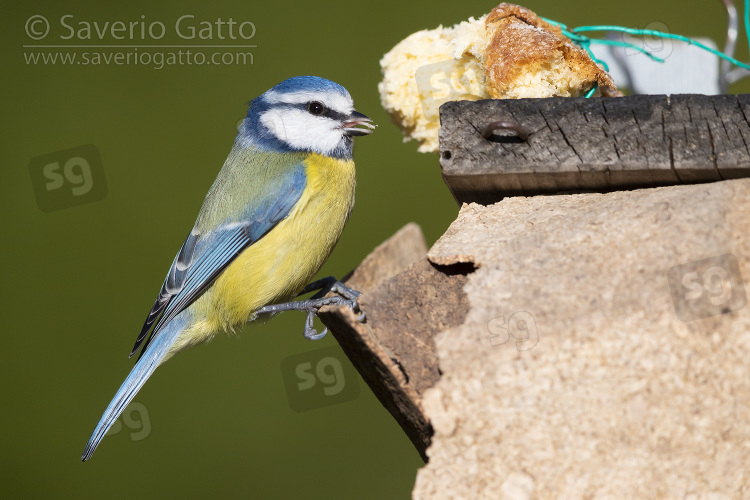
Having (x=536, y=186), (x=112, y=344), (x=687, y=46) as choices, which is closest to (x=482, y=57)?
(x=536, y=186)

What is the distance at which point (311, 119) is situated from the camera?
205 centimetres

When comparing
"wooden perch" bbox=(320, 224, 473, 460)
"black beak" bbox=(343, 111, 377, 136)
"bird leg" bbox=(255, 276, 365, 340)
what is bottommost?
"bird leg" bbox=(255, 276, 365, 340)

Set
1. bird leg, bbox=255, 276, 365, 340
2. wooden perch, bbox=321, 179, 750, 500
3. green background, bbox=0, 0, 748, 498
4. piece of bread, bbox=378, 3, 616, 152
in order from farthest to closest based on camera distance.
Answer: green background, bbox=0, 0, 748, 498 → bird leg, bbox=255, 276, 365, 340 → piece of bread, bbox=378, 3, 616, 152 → wooden perch, bbox=321, 179, 750, 500

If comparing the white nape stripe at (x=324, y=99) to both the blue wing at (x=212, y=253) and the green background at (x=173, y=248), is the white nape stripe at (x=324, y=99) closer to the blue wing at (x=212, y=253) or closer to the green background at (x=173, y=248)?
the blue wing at (x=212, y=253)

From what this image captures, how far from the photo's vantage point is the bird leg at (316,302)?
1766 millimetres

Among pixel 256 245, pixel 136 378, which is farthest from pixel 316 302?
pixel 136 378

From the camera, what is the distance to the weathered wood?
4.20 ft

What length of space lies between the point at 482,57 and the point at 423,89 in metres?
0.21

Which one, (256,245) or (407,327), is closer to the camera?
(407,327)

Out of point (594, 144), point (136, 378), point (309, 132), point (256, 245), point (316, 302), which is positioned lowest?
point (136, 378)

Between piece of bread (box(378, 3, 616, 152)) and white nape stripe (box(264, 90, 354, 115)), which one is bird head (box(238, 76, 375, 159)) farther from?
piece of bread (box(378, 3, 616, 152))

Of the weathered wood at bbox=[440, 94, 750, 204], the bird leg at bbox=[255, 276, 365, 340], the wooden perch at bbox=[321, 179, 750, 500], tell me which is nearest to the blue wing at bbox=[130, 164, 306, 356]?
the bird leg at bbox=[255, 276, 365, 340]

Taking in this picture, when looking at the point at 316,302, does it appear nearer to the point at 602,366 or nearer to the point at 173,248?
the point at 602,366

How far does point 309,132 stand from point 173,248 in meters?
1.40
